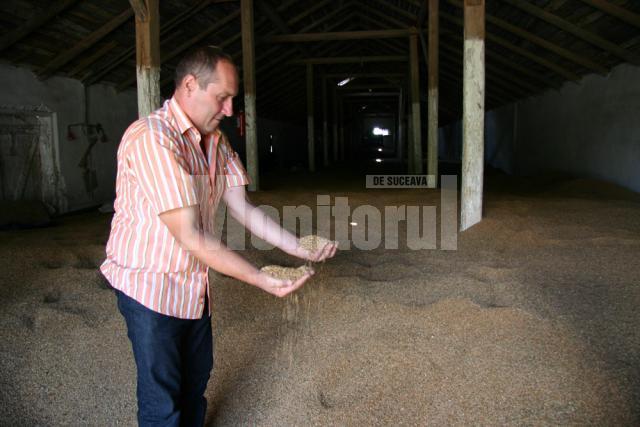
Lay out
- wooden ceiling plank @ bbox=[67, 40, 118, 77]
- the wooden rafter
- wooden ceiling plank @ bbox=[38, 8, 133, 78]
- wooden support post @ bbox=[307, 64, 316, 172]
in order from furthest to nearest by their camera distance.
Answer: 1. wooden support post @ bbox=[307, 64, 316, 172]
2. the wooden rafter
3. wooden ceiling plank @ bbox=[67, 40, 118, 77]
4. wooden ceiling plank @ bbox=[38, 8, 133, 78]

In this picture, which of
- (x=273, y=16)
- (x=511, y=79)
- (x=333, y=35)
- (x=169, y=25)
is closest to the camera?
(x=169, y=25)

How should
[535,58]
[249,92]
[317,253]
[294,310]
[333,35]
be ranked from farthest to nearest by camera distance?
[333,35]
[535,58]
[249,92]
[294,310]
[317,253]

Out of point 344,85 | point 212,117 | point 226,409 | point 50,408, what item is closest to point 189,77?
point 212,117

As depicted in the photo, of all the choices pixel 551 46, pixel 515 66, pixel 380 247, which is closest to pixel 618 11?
pixel 551 46

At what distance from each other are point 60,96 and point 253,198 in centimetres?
349

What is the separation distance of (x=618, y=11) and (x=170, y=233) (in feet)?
19.5

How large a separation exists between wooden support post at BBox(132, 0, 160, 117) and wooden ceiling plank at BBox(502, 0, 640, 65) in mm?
4598

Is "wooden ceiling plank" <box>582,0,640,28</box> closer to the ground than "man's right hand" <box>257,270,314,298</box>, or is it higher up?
higher up

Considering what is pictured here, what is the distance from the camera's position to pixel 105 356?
2285 mm

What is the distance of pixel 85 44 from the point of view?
20.9 ft

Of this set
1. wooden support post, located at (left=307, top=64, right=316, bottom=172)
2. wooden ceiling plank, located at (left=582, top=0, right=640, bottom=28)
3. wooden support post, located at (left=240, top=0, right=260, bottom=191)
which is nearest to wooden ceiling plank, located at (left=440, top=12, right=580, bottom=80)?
wooden ceiling plank, located at (left=582, top=0, right=640, bottom=28)

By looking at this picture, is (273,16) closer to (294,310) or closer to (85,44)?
(85,44)

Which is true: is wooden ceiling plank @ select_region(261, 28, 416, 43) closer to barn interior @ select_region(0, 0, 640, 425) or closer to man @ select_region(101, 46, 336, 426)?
barn interior @ select_region(0, 0, 640, 425)

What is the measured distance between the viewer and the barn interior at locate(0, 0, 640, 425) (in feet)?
6.35
